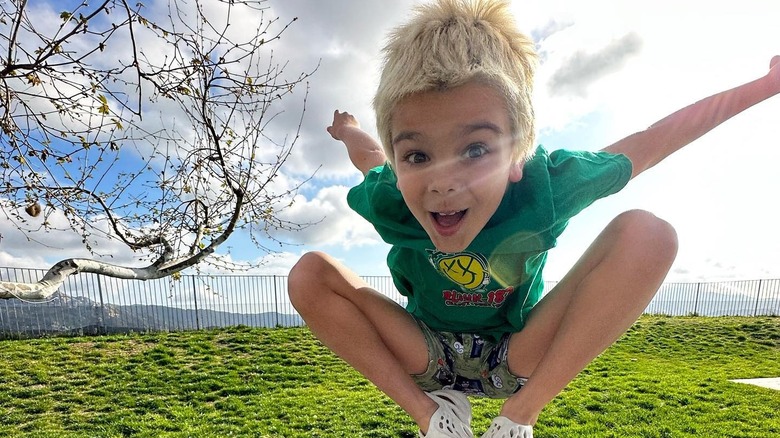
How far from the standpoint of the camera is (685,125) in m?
1.84

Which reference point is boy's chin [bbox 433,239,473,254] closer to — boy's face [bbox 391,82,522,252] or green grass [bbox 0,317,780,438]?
boy's face [bbox 391,82,522,252]

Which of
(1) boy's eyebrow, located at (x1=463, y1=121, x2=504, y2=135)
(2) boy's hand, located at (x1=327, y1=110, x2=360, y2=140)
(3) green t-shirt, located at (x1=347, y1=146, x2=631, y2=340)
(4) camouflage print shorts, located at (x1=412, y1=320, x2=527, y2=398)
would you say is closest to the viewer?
(1) boy's eyebrow, located at (x1=463, y1=121, x2=504, y2=135)

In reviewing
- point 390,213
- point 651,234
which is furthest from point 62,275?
point 651,234

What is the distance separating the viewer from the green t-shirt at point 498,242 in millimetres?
1509

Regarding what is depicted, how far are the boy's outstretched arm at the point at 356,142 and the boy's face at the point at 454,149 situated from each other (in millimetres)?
770

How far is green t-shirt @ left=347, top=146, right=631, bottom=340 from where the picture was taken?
1.51 meters

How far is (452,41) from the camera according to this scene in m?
1.36

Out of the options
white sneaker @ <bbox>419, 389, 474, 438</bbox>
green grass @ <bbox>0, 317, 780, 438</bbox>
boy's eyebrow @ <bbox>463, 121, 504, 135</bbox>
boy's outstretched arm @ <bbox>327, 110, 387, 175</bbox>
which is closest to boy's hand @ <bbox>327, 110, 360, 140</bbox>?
boy's outstretched arm @ <bbox>327, 110, 387, 175</bbox>

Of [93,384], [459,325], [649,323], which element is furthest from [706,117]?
[649,323]

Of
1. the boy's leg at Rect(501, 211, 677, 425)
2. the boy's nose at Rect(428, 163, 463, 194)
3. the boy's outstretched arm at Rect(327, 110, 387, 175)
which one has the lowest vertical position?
the boy's leg at Rect(501, 211, 677, 425)

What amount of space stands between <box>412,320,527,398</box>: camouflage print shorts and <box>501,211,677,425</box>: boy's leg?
276 mm

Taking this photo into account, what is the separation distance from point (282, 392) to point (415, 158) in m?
9.15

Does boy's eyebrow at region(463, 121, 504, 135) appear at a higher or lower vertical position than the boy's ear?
higher

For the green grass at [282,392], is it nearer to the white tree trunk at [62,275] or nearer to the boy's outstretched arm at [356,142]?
the white tree trunk at [62,275]
